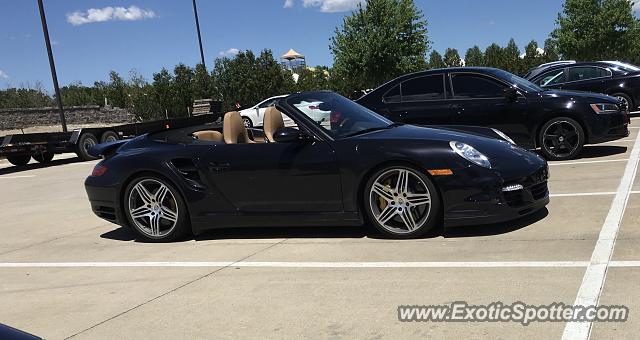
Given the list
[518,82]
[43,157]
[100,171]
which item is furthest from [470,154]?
[43,157]

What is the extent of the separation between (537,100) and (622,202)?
3157 millimetres

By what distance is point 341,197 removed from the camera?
515cm

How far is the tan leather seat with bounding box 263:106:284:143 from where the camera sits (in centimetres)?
592

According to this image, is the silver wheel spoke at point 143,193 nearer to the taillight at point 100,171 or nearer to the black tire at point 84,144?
the taillight at point 100,171

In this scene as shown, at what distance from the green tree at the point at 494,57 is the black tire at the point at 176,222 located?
66.4 meters

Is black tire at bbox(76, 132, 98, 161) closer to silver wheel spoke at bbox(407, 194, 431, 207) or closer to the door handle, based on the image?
the door handle

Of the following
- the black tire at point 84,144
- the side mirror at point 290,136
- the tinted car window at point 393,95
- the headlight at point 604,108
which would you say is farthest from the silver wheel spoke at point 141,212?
the black tire at point 84,144

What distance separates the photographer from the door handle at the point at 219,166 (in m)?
5.52

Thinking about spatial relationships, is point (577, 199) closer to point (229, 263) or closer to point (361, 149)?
point (361, 149)

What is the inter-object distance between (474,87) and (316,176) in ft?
15.0

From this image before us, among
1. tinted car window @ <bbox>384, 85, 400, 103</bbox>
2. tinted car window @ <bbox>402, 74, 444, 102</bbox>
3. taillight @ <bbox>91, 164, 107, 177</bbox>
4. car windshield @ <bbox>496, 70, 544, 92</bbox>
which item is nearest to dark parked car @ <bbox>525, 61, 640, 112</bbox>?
car windshield @ <bbox>496, 70, 544, 92</bbox>

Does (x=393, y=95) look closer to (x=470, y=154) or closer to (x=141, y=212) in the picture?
(x=470, y=154)

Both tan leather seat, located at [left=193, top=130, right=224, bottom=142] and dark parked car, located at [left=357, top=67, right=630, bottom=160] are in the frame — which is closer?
tan leather seat, located at [left=193, top=130, right=224, bottom=142]

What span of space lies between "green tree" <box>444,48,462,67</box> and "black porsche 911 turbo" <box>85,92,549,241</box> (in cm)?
7728
